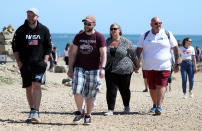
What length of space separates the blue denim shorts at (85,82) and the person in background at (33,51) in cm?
70

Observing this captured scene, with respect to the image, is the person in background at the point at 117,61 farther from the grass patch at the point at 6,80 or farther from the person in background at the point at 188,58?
the grass patch at the point at 6,80

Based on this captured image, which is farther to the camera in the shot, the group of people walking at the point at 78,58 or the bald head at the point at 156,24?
the bald head at the point at 156,24

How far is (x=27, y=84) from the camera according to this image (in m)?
8.68

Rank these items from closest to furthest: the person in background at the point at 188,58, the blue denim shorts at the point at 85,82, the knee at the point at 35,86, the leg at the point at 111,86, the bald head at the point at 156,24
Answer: the blue denim shorts at the point at 85,82, the knee at the point at 35,86, the bald head at the point at 156,24, the leg at the point at 111,86, the person in background at the point at 188,58

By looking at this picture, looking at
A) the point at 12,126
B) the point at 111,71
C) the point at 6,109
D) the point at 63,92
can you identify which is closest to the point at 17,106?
the point at 6,109

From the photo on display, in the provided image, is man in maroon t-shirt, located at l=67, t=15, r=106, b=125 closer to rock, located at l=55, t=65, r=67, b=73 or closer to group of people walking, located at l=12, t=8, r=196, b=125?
group of people walking, located at l=12, t=8, r=196, b=125

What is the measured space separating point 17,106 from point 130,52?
3.00 m

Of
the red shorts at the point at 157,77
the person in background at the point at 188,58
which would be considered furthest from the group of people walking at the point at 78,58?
the person in background at the point at 188,58

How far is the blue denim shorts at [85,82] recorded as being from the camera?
8.24m

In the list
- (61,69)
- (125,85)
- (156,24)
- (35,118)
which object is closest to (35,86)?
(35,118)

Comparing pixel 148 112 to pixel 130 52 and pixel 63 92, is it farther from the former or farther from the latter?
pixel 63 92

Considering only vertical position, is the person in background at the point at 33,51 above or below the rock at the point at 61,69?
above

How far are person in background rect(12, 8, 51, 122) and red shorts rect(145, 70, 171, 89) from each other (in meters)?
2.39

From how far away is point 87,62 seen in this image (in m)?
8.31
